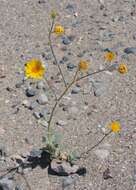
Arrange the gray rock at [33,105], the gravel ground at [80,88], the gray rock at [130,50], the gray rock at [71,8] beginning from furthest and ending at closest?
the gray rock at [71,8] → the gray rock at [130,50] → the gray rock at [33,105] → the gravel ground at [80,88]

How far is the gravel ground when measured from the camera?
332cm

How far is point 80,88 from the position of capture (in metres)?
3.97

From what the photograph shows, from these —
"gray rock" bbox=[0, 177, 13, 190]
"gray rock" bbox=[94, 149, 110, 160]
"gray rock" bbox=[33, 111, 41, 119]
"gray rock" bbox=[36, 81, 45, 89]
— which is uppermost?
"gray rock" bbox=[36, 81, 45, 89]

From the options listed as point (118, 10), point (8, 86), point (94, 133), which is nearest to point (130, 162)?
point (94, 133)

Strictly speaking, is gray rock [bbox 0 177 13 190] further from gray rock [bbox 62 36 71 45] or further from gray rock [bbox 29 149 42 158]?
gray rock [bbox 62 36 71 45]

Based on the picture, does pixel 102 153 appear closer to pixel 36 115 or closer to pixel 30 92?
pixel 36 115

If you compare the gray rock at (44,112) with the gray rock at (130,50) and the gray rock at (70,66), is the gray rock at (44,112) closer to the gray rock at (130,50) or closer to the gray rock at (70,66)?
the gray rock at (70,66)

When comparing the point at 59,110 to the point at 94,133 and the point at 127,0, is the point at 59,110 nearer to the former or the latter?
the point at 94,133

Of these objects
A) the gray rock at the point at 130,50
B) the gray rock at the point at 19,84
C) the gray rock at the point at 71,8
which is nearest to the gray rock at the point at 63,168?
the gray rock at the point at 19,84

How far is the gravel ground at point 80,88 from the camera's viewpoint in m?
3.32

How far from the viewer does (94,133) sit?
356 centimetres

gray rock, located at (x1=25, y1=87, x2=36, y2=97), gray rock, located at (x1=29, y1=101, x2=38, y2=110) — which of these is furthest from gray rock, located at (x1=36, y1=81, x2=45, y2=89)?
gray rock, located at (x1=29, y1=101, x2=38, y2=110)

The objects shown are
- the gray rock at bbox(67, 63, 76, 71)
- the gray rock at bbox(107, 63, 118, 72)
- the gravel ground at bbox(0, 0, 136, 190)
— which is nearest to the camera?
the gravel ground at bbox(0, 0, 136, 190)

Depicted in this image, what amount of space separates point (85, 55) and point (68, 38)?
292 millimetres
